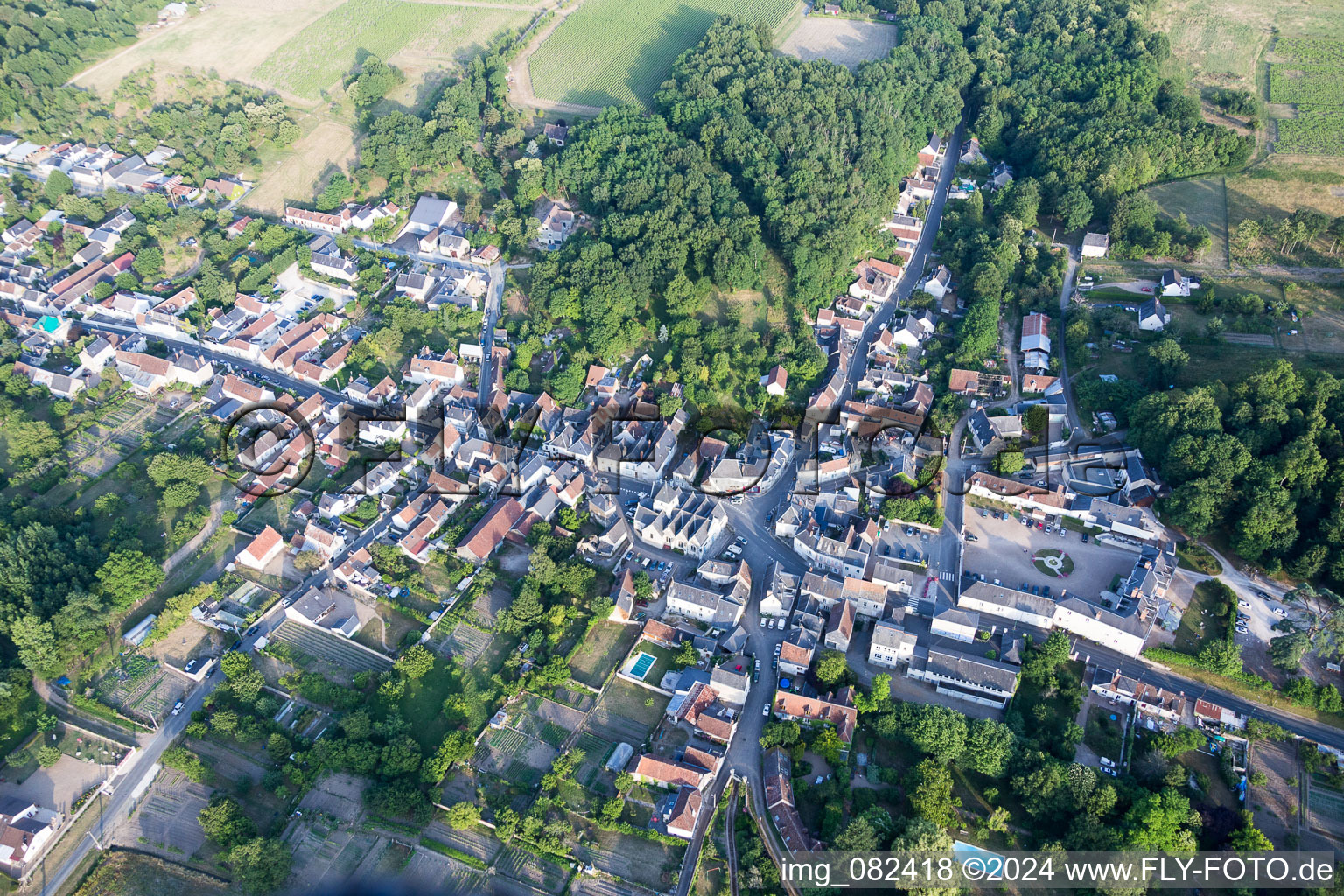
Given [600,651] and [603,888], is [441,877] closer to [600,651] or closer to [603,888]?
[603,888]

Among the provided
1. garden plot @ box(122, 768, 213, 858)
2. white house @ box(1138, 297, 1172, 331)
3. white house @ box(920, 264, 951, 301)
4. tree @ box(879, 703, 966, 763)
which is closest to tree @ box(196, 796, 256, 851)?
garden plot @ box(122, 768, 213, 858)

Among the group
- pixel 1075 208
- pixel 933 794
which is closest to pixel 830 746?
pixel 933 794

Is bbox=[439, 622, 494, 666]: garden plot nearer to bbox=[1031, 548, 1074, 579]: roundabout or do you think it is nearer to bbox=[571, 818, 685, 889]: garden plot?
bbox=[571, 818, 685, 889]: garden plot

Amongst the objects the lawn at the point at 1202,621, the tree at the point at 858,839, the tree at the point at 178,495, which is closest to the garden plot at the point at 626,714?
the tree at the point at 858,839

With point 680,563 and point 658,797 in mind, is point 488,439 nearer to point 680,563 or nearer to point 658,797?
point 680,563

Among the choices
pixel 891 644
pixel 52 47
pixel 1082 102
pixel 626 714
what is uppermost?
pixel 52 47

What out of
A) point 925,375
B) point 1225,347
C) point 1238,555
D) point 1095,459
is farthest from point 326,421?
point 1225,347
